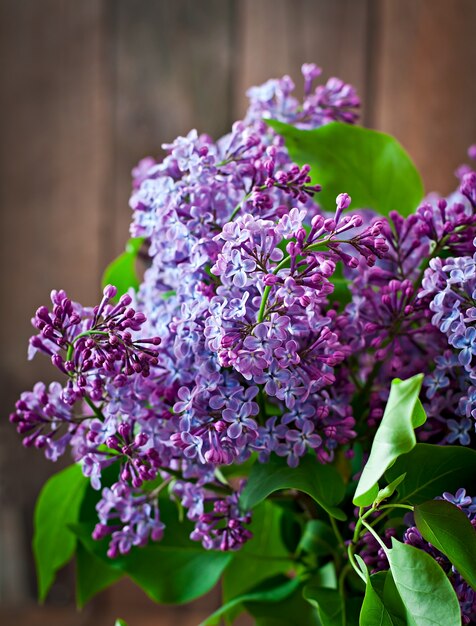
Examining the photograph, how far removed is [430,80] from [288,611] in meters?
0.69

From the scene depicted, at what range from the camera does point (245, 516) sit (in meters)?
0.42

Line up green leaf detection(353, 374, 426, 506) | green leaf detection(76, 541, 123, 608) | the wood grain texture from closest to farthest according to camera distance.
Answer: green leaf detection(353, 374, 426, 506), green leaf detection(76, 541, 123, 608), the wood grain texture

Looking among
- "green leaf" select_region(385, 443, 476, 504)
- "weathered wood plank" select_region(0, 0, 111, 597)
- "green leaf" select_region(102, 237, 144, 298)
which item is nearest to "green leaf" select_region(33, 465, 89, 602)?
"green leaf" select_region(102, 237, 144, 298)

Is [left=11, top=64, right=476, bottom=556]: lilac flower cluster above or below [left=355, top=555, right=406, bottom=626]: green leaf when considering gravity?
above

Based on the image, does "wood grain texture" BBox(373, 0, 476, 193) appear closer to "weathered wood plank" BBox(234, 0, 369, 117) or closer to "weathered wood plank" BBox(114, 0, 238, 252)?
"weathered wood plank" BBox(234, 0, 369, 117)

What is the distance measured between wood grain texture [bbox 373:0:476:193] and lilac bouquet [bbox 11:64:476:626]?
0.50 metres

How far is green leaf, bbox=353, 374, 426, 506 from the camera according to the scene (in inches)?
11.8

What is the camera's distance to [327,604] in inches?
15.6

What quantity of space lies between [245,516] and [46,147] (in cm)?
76

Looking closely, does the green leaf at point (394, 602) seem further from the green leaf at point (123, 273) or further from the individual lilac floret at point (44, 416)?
the green leaf at point (123, 273)

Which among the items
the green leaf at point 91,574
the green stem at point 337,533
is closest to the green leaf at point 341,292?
the green stem at point 337,533

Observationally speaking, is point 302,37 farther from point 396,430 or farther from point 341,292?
point 396,430

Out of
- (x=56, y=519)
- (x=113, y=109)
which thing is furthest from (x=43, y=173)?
(x=56, y=519)

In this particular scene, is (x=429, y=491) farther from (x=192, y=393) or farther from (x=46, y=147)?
(x=46, y=147)
